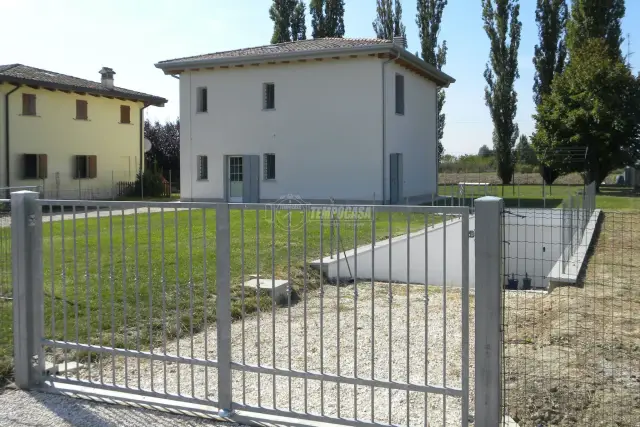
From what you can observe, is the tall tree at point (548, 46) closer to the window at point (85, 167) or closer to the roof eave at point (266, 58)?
the roof eave at point (266, 58)

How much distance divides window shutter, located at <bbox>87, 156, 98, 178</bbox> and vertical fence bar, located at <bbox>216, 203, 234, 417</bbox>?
28729 mm

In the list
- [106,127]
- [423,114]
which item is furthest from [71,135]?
[423,114]

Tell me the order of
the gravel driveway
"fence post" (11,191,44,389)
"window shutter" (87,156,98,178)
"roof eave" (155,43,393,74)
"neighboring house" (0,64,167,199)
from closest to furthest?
the gravel driveway
"fence post" (11,191,44,389)
"roof eave" (155,43,393,74)
"neighboring house" (0,64,167,199)
"window shutter" (87,156,98,178)

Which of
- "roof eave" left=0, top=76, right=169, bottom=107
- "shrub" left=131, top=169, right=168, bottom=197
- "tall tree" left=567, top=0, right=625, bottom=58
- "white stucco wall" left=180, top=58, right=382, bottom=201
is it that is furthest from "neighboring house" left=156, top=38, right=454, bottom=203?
"tall tree" left=567, top=0, right=625, bottom=58

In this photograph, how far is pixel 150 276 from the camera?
198 inches

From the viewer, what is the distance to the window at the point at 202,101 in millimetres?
27625

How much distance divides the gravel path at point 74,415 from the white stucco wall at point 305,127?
20183mm

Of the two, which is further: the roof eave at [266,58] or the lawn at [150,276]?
the roof eave at [266,58]

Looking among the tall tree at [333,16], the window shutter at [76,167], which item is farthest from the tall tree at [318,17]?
the window shutter at [76,167]

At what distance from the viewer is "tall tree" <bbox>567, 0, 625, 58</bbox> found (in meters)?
37.5

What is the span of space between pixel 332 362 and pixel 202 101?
23.2 metres

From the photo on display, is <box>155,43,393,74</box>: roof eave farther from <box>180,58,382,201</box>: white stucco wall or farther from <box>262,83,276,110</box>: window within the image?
<box>262,83,276,110</box>: window

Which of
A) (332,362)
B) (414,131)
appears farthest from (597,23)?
(332,362)

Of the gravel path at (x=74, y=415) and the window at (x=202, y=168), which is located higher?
the window at (x=202, y=168)
